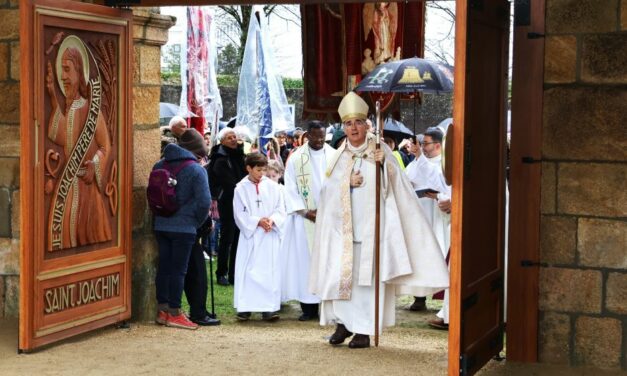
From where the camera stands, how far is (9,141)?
8.81 m

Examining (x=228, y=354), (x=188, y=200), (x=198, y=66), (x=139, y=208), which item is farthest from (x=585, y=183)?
(x=198, y=66)

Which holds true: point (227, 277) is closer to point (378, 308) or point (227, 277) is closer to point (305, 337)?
point (305, 337)

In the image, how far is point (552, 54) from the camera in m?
7.46

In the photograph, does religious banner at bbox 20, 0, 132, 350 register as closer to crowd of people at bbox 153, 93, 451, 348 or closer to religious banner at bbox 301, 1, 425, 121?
crowd of people at bbox 153, 93, 451, 348

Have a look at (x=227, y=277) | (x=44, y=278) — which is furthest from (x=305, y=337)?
(x=227, y=277)

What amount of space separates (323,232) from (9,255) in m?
2.37

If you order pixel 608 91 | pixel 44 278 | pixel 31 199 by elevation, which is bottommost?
pixel 44 278

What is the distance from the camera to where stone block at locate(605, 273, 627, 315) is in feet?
24.1

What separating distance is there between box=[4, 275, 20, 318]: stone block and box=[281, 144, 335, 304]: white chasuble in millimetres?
2366

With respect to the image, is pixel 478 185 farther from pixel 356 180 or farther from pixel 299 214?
pixel 299 214

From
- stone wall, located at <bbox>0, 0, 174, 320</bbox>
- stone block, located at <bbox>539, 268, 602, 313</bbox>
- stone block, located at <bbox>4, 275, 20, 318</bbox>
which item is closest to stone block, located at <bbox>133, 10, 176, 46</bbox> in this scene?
stone wall, located at <bbox>0, 0, 174, 320</bbox>

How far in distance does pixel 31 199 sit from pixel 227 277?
202 inches

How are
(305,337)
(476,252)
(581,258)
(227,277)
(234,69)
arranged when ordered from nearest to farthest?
(476,252), (581,258), (305,337), (227,277), (234,69)

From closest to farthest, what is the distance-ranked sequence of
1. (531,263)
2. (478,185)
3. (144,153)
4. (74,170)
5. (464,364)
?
(464,364), (478,185), (531,263), (74,170), (144,153)
